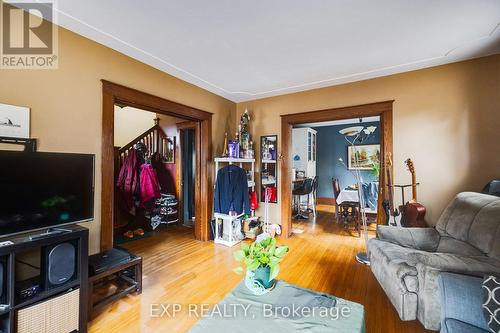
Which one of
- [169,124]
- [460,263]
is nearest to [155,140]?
[169,124]

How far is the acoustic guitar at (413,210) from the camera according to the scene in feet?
8.15

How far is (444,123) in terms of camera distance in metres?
2.60

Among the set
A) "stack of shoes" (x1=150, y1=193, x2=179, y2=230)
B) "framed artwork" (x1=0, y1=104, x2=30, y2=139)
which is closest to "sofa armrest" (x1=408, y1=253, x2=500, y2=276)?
"framed artwork" (x1=0, y1=104, x2=30, y2=139)

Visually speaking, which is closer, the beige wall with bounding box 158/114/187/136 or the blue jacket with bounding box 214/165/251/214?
the blue jacket with bounding box 214/165/251/214

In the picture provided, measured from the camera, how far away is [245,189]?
3447mm

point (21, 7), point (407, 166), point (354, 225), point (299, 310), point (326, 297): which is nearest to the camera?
point (299, 310)

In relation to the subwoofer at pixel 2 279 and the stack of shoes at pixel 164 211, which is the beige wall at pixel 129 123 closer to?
the stack of shoes at pixel 164 211

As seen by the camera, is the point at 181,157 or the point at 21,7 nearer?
the point at 21,7

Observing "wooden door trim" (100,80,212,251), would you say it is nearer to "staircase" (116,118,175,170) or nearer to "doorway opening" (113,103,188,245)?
"doorway opening" (113,103,188,245)

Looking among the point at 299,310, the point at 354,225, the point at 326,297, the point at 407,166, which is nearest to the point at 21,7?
the point at 299,310

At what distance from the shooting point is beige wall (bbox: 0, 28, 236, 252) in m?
1.73

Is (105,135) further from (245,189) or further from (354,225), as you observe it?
(354,225)

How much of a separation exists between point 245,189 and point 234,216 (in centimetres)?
47

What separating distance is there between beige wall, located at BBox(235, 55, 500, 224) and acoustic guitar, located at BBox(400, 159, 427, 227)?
139 mm
